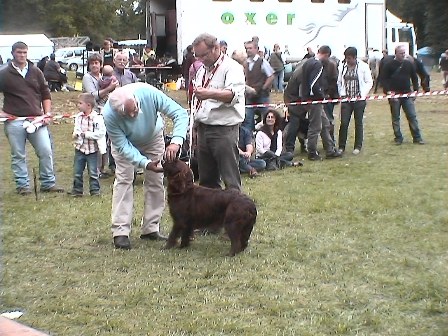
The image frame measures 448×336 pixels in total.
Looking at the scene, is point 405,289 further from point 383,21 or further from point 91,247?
point 383,21

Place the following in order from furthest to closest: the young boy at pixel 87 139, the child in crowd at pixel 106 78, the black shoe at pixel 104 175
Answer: the black shoe at pixel 104 175, the child in crowd at pixel 106 78, the young boy at pixel 87 139

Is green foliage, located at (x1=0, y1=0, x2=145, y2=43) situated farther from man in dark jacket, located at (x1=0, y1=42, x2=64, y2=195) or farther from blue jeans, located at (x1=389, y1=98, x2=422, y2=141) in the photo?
blue jeans, located at (x1=389, y1=98, x2=422, y2=141)

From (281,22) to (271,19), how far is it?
1.29 ft

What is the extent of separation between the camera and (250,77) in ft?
39.9

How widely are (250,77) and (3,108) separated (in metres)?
4.56

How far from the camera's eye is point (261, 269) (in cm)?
565

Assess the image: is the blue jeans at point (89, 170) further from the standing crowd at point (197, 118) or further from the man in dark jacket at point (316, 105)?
the man in dark jacket at point (316, 105)

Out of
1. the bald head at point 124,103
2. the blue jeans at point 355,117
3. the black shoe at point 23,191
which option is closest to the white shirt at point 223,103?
the bald head at point 124,103

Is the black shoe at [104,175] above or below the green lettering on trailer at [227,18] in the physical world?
below

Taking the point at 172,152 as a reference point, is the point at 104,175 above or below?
below

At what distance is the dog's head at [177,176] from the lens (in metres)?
6.06

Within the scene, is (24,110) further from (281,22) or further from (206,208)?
(281,22)

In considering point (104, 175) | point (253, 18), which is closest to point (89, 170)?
point (104, 175)

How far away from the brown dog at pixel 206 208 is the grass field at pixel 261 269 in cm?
22
